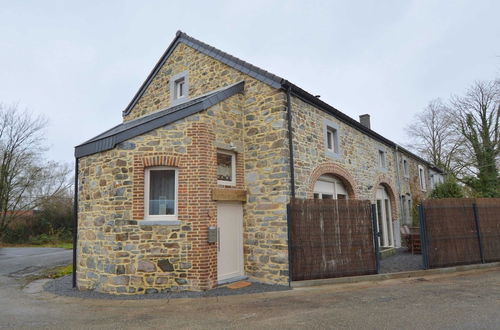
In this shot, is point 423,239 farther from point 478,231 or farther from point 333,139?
point 333,139

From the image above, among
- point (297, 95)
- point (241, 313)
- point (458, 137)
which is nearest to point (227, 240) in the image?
point (241, 313)

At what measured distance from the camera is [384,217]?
1395 centimetres

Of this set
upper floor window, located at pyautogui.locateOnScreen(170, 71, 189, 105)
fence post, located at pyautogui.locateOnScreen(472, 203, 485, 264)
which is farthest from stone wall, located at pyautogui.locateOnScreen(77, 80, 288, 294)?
fence post, located at pyautogui.locateOnScreen(472, 203, 485, 264)

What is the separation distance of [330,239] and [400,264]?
3.59m

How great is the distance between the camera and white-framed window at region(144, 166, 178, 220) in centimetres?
743

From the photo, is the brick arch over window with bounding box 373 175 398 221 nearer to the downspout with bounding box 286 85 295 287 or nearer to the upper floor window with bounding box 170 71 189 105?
the downspout with bounding box 286 85 295 287

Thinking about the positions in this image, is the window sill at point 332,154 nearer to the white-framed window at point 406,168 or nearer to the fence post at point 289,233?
the fence post at point 289,233

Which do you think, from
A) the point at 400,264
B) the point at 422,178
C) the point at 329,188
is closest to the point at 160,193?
the point at 329,188

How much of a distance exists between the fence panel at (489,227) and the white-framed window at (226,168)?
25.4 ft

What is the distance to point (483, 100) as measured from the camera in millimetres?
22953

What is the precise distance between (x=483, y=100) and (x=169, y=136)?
24706 millimetres

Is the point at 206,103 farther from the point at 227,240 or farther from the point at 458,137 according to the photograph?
the point at 458,137

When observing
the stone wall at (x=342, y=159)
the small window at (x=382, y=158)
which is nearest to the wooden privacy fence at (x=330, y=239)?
the stone wall at (x=342, y=159)

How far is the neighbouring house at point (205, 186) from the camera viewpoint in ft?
23.4
